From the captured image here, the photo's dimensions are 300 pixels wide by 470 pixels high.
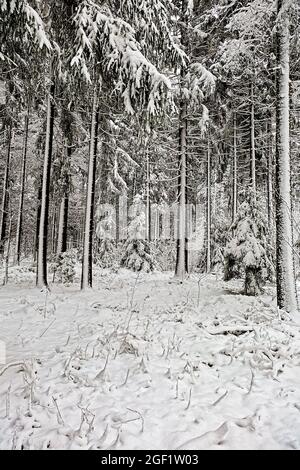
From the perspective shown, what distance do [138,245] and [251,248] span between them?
10522mm

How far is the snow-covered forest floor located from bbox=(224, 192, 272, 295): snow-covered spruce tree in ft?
8.05

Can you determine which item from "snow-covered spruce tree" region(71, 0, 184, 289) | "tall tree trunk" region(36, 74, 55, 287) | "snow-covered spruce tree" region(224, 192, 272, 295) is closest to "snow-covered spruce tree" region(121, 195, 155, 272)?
"tall tree trunk" region(36, 74, 55, 287)

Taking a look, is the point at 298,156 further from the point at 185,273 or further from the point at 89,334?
the point at 89,334

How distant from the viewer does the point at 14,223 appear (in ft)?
93.9

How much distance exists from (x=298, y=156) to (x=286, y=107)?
11.9m

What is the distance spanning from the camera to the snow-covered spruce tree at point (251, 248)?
373 inches

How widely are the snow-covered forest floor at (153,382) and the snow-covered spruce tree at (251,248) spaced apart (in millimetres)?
2454

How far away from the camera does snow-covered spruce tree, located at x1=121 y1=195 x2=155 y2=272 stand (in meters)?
18.9

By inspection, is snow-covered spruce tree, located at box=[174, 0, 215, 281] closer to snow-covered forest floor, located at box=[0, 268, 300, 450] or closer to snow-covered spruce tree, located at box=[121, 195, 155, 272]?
snow-covered spruce tree, located at box=[121, 195, 155, 272]

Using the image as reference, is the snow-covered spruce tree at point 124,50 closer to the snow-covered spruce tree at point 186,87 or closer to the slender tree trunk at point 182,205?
the snow-covered spruce tree at point 186,87

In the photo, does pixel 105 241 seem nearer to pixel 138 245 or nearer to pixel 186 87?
pixel 138 245

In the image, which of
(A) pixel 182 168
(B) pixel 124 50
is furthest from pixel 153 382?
(A) pixel 182 168

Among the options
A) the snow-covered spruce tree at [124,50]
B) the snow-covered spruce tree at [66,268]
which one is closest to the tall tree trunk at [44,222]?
the snow-covered spruce tree at [66,268]

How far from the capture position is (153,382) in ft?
13.2
